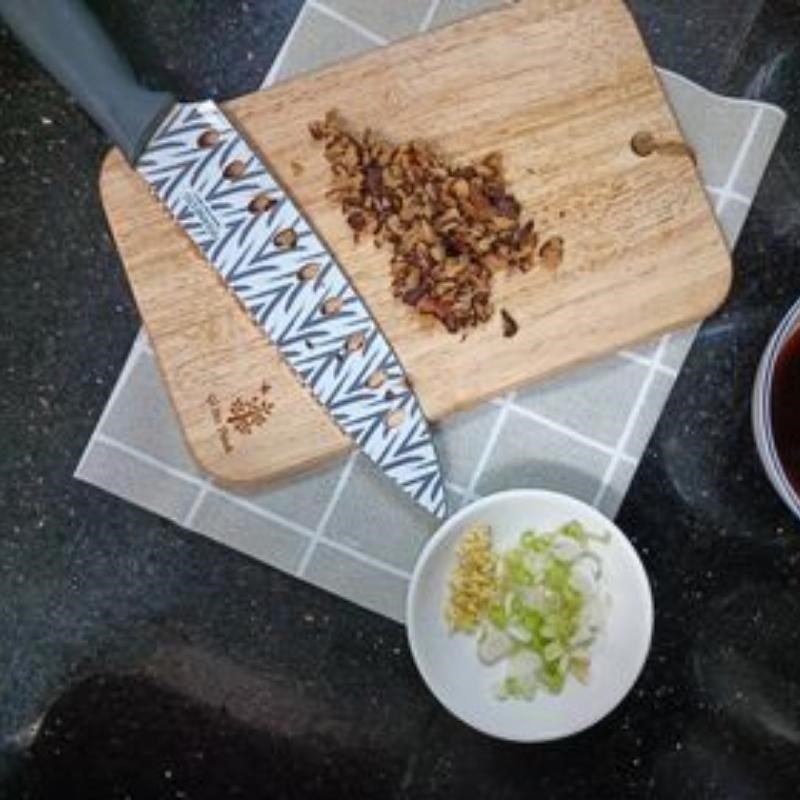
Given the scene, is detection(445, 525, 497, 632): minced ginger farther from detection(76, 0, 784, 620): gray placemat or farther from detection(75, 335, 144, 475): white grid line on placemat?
detection(75, 335, 144, 475): white grid line on placemat

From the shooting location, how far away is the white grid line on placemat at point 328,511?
1.07m

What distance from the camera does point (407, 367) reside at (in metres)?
1.02

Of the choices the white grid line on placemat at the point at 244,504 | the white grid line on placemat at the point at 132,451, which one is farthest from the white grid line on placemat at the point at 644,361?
the white grid line on placemat at the point at 132,451

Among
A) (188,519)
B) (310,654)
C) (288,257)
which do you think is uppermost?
(288,257)

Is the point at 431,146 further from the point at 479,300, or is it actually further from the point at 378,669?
the point at 378,669

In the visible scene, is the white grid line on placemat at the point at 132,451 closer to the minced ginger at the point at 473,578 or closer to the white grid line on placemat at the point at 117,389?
the white grid line on placemat at the point at 117,389

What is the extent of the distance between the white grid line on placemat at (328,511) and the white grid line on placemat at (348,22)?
308 millimetres

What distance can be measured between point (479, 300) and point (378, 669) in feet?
0.93

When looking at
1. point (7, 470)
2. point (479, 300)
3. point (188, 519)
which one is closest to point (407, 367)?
point (479, 300)

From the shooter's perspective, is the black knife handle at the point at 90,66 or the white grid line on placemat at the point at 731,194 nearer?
the black knife handle at the point at 90,66

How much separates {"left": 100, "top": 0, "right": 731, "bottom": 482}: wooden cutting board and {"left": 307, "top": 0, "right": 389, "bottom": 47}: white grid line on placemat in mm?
56

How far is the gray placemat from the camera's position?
1.06 meters

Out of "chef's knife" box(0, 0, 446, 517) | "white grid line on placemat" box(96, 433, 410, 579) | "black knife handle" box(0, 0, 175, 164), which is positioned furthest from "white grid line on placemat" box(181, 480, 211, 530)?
"black knife handle" box(0, 0, 175, 164)

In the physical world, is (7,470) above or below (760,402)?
above
